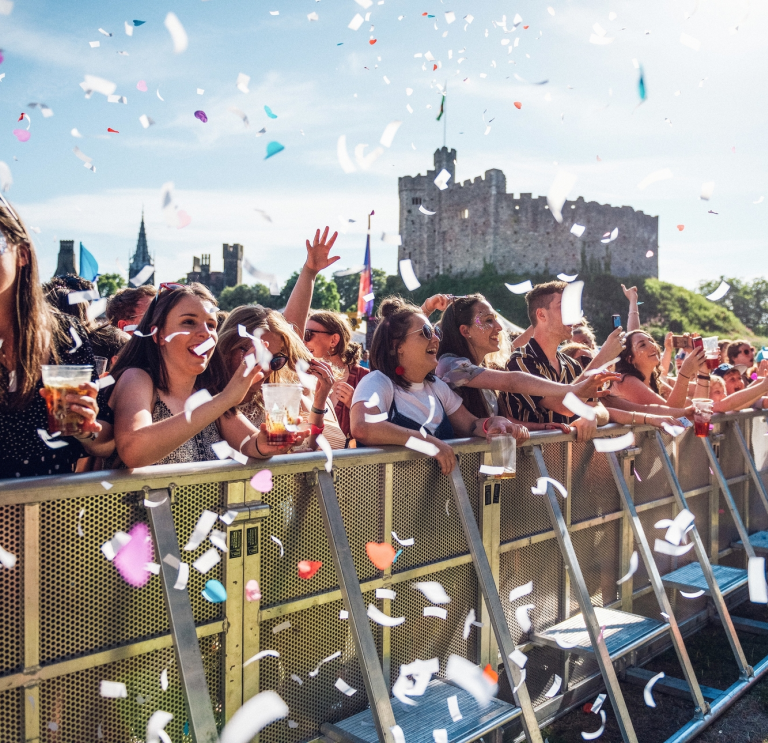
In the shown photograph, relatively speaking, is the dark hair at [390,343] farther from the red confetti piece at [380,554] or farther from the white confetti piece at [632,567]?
the white confetti piece at [632,567]

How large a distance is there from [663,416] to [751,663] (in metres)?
1.53

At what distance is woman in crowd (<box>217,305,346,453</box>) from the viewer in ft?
9.89

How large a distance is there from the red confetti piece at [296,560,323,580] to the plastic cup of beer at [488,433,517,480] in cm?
99

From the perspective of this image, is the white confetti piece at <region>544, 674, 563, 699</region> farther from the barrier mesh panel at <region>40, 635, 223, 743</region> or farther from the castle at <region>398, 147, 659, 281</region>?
the castle at <region>398, 147, 659, 281</region>

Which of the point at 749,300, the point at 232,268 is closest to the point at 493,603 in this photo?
the point at 749,300

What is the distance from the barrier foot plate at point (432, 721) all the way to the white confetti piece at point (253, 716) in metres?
0.24

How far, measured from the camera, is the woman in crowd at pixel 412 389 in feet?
10.4

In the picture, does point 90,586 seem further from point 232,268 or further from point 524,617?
point 232,268

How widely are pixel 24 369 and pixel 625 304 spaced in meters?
48.3

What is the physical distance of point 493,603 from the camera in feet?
8.87

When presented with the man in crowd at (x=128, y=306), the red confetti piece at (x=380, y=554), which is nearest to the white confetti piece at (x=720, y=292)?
the red confetti piece at (x=380, y=554)

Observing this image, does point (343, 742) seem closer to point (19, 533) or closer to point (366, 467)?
point (366, 467)

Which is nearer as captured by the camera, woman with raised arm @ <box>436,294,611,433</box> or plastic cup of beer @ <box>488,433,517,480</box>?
plastic cup of beer @ <box>488,433,517,480</box>

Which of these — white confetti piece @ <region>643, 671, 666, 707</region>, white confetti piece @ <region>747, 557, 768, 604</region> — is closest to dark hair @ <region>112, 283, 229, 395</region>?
white confetti piece @ <region>643, 671, 666, 707</region>
